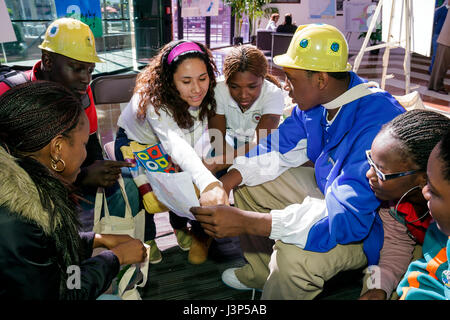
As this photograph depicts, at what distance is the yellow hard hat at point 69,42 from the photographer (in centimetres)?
181

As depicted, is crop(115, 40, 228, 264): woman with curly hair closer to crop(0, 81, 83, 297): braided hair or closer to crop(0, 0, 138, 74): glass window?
crop(0, 81, 83, 297): braided hair

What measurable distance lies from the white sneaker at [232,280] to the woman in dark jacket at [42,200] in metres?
0.82

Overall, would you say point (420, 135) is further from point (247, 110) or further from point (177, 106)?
point (247, 110)

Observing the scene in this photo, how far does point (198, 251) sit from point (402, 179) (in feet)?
→ 4.29

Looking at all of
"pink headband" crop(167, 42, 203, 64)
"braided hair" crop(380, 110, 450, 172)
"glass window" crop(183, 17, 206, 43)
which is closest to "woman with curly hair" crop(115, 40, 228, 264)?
"pink headband" crop(167, 42, 203, 64)

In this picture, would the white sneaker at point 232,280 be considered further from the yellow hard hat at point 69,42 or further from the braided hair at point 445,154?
the yellow hard hat at point 69,42

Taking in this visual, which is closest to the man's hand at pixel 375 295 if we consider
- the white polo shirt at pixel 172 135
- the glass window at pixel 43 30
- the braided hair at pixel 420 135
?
the braided hair at pixel 420 135

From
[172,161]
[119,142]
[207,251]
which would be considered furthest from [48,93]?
[207,251]

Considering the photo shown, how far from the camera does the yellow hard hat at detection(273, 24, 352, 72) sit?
1510 millimetres

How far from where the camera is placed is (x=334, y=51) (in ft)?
4.93

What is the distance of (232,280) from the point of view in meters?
1.87
